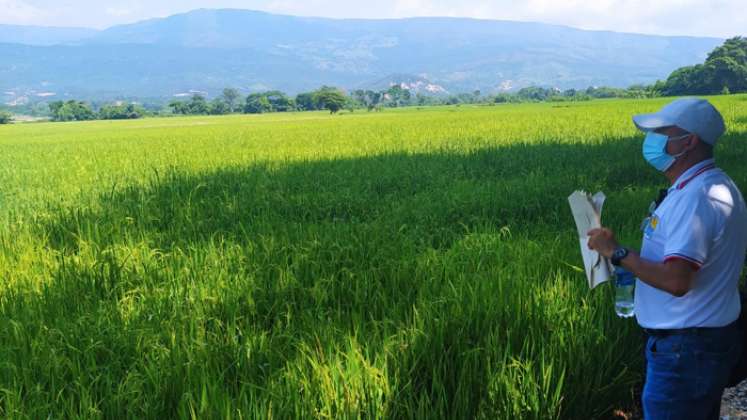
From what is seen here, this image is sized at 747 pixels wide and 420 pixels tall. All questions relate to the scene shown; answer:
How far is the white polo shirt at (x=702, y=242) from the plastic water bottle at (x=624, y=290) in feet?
0.64

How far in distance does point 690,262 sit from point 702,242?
0.25 ft

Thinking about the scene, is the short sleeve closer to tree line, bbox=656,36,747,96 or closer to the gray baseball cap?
the gray baseball cap

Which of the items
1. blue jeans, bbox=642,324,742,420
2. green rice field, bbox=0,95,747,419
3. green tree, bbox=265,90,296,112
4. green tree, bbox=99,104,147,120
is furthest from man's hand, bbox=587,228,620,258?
green tree, bbox=265,90,296,112

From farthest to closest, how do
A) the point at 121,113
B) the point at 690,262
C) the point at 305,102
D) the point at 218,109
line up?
the point at 218,109 → the point at 305,102 → the point at 121,113 → the point at 690,262

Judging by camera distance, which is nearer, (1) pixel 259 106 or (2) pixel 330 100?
(2) pixel 330 100

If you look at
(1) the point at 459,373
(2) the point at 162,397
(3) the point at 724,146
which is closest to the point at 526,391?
(1) the point at 459,373

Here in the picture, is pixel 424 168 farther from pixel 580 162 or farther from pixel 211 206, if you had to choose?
pixel 211 206

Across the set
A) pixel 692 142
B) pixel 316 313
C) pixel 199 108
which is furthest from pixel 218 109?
pixel 692 142

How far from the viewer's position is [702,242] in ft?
5.46

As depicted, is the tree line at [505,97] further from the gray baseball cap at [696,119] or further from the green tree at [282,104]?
the gray baseball cap at [696,119]

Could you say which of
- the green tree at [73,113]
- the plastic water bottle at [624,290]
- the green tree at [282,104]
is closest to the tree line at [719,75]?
the green tree at [282,104]

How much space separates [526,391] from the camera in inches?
93.5

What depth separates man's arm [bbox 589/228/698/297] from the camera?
66.4 inches

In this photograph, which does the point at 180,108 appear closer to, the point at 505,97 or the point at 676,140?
the point at 505,97
